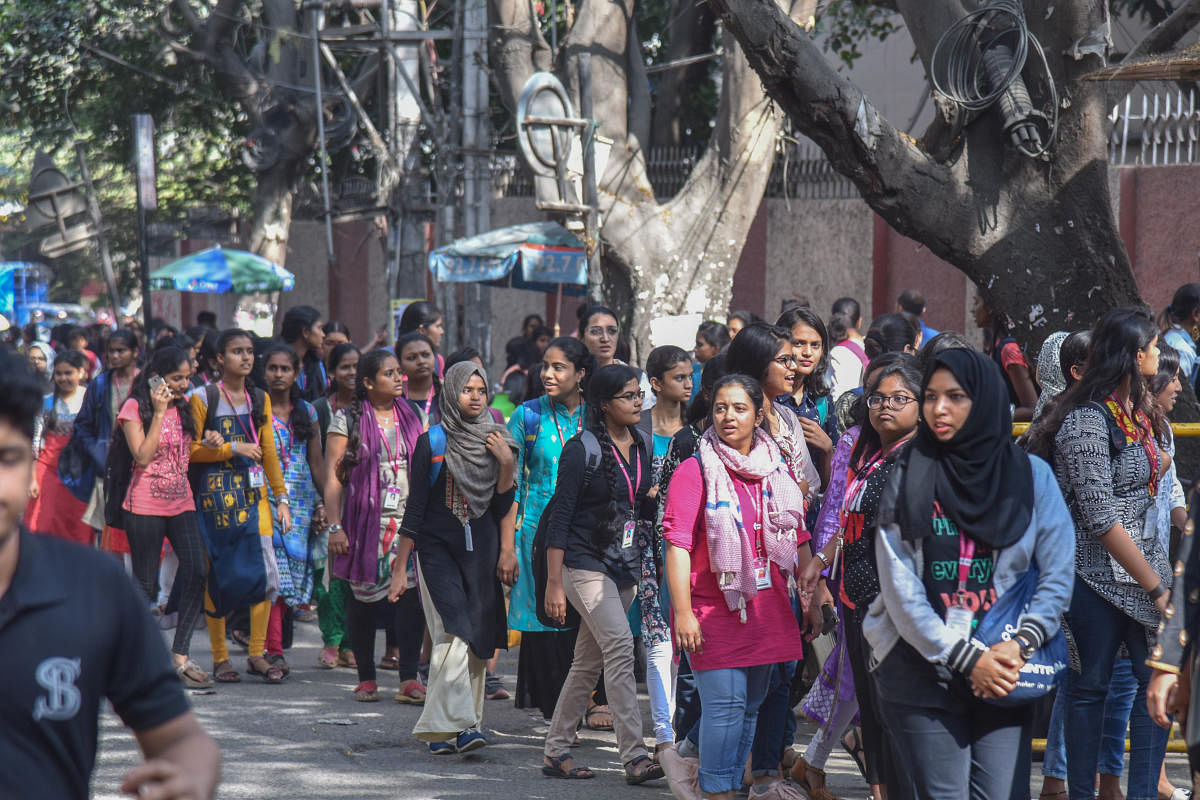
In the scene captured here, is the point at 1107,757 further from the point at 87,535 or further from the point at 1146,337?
the point at 87,535

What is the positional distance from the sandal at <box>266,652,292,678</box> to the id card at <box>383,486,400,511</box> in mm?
1209

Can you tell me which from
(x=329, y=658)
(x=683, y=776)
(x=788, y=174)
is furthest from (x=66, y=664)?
(x=788, y=174)

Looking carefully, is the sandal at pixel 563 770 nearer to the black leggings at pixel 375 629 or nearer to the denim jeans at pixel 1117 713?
the black leggings at pixel 375 629

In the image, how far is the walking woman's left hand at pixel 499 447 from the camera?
22.7ft

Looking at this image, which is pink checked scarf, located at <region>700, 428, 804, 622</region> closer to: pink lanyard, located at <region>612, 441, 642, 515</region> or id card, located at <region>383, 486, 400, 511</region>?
pink lanyard, located at <region>612, 441, 642, 515</region>

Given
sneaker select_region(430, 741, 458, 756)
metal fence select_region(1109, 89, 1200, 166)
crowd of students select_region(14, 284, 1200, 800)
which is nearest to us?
crowd of students select_region(14, 284, 1200, 800)

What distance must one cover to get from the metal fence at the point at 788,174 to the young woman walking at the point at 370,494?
829 centimetres

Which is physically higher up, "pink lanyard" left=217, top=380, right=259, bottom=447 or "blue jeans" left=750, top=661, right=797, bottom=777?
"pink lanyard" left=217, top=380, right=259, bottom=447

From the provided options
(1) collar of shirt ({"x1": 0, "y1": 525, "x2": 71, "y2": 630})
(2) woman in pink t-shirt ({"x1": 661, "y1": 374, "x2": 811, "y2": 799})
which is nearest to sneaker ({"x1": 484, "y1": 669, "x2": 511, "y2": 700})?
(2) woman in pink t-shirt ({"x1": 661, "y1": 374, "x2": 811, "y2": 799})

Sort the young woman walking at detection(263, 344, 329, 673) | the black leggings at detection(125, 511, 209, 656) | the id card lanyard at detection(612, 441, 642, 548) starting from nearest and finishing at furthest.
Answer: the id card lanyard at detection(612, 441, 642, 548) → the black leggings at detection(125, 511, 209, 656) → the young woman walking at detection(263, 344, 329, 673)

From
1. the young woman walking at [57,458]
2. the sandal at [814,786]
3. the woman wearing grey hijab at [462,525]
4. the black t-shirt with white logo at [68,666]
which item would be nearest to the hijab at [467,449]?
the woman wearing grey hijab at [462,525]

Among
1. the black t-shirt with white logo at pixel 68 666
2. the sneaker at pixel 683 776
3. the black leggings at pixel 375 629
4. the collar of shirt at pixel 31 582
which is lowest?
the sneaker at pixel 683 776

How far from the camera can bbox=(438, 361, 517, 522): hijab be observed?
6.89 meters

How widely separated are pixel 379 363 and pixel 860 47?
16.7m
